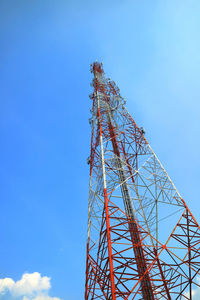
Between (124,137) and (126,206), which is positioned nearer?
(126,206)

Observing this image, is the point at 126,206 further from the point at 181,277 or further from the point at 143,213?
the point at 181,277

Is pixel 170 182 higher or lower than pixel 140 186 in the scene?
lower

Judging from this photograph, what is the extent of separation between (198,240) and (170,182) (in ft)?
11.8

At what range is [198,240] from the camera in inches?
355

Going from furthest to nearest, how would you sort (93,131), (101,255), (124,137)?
(93,131)
(124,137)
(101,255)

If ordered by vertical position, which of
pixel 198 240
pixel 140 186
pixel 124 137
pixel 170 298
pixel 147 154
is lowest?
pixel 170 298

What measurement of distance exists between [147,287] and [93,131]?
12.7m

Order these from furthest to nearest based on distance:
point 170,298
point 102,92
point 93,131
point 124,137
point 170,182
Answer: point 102,92, point 93,131, point 124,137, point 170,182, point 170,298

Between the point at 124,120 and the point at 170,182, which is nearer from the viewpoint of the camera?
the point at 170,182

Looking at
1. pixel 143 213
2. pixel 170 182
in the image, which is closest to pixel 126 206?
pixel 143 213

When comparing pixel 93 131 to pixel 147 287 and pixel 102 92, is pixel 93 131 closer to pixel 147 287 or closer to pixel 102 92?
pixel 102 92

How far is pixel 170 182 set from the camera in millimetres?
11523

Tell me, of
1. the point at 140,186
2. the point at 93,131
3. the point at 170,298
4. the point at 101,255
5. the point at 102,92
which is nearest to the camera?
the point at 101,255

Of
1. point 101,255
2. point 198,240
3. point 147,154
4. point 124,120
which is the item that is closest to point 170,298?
point 198,240
